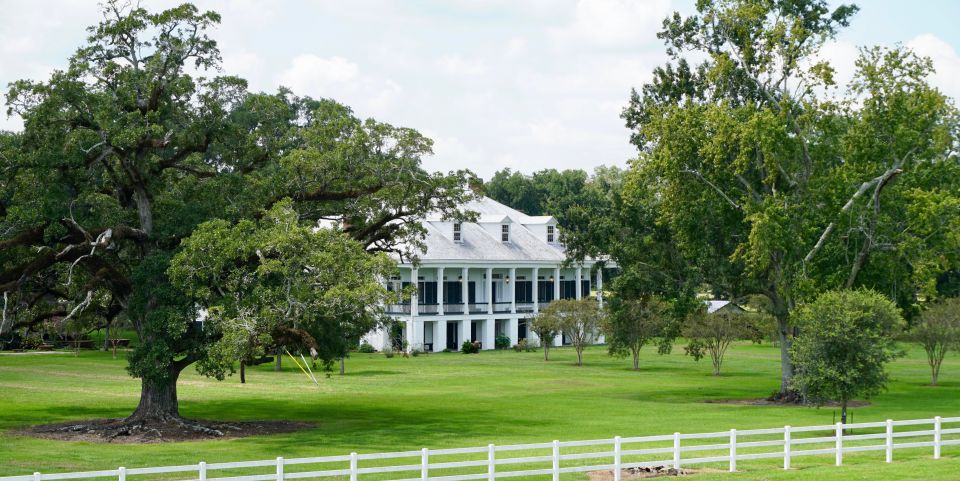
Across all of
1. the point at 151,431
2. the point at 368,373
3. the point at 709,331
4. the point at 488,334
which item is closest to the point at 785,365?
the point at 709,331

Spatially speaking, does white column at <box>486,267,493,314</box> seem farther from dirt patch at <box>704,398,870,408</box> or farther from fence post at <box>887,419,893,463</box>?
fence post at <box>887,419,893,463</box>

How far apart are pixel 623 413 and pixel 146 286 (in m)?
17.6

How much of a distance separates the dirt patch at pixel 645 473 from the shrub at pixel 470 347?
5329 centimetres

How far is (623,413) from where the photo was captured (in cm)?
4325

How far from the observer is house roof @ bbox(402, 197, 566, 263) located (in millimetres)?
83062

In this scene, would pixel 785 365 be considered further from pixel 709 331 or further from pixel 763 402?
pixel 709 331

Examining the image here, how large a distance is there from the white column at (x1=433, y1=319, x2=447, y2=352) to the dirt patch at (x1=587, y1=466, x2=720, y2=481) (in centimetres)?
5472

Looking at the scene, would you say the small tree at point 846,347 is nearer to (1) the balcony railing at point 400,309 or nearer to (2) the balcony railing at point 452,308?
(1) the balcony railing at point 400,309

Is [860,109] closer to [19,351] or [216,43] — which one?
[216,43]

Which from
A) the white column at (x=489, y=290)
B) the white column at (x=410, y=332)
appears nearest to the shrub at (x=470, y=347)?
the white column at (x=410, y=332)

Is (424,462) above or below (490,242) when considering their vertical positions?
below

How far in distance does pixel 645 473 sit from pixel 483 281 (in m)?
59.8

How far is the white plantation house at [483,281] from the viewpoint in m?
81.9

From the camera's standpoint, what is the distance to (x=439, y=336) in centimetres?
8300
